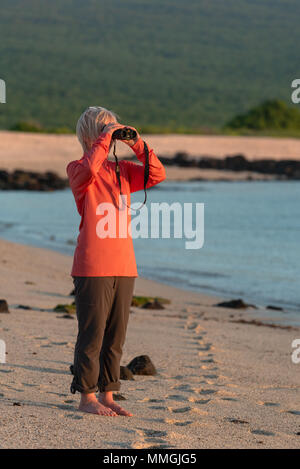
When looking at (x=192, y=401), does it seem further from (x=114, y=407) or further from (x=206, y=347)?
(x=206, y=347)

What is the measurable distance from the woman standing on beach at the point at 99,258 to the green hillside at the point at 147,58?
59.7 metres

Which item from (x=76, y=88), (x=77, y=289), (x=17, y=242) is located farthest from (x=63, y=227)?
(x=76, y=88)

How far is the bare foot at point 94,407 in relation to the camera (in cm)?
466

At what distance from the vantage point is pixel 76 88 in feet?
270

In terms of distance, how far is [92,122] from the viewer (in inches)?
184

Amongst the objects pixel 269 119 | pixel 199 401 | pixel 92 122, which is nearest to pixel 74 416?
pixel 199 401

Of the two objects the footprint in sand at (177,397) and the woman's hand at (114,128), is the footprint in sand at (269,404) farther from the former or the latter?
the woman's hand at (114,128)

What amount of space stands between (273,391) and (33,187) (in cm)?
2463

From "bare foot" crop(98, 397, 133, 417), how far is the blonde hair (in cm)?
131

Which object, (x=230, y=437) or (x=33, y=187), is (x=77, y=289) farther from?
(x=33, y=187)

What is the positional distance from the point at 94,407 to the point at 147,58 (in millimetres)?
92810

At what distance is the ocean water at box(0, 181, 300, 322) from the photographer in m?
12.4

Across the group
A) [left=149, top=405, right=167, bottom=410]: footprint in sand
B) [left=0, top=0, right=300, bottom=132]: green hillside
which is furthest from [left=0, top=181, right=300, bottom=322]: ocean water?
[left=0, top=0, right=300, bottom=132]: green hillside

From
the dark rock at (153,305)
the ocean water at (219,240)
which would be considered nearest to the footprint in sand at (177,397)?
the dark rock at (153,305)
